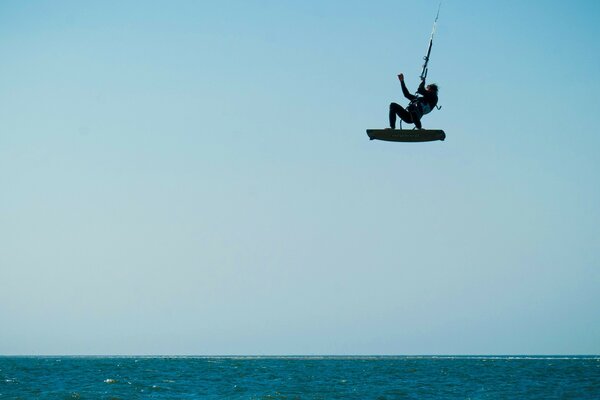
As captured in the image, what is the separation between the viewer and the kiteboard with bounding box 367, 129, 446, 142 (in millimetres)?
18156

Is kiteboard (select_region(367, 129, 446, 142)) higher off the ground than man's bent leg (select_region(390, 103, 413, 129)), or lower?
lower

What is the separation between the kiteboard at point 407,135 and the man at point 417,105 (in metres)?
0.25

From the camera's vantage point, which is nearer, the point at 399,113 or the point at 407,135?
the point at 399,113

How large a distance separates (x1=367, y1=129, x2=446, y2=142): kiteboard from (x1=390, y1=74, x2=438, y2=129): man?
0.25 meters

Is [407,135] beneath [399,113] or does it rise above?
beneath

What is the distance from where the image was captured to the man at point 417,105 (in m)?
17.5

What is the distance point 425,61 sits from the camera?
16.4 meters

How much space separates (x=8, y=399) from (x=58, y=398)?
2.46 m

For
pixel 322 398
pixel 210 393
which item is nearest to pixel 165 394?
pixel 210 393

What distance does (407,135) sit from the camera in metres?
18.4

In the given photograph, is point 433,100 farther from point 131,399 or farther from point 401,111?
point 131,399

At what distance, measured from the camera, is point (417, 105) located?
1762 centimetres

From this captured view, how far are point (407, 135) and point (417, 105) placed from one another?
99 cm

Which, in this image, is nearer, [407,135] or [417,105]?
[417,105]
